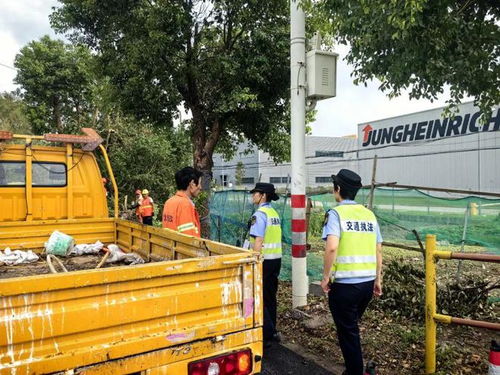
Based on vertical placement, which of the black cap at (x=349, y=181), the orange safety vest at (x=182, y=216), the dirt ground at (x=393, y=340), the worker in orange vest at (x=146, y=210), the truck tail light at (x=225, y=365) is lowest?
the dirt ground at (x=393, y=340)

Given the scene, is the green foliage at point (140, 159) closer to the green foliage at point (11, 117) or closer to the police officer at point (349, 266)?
the police officer at point (349, 266)

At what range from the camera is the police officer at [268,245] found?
4449 millimetres

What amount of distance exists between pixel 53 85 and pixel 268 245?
62.9 ft

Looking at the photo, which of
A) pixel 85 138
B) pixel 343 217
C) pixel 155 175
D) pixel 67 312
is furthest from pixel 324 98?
pixel 155 175

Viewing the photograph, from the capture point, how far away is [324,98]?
5.39 metres

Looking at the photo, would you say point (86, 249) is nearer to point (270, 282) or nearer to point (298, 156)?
point (270, 282)

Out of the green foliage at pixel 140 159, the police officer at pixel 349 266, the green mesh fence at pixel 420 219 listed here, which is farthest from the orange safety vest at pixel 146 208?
the police officer at pixel 349 266

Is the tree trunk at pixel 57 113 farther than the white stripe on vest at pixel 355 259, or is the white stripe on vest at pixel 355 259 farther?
the tree trunk at pixel 57 113

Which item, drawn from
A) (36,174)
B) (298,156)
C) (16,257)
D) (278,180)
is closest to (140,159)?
(36,174)

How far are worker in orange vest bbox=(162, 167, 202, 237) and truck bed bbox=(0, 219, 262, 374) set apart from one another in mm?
1182

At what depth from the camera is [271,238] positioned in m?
4.57

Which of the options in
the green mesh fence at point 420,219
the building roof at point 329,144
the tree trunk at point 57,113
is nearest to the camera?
the green mesh fence at point 420,219

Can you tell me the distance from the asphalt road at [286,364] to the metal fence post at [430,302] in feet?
2.75

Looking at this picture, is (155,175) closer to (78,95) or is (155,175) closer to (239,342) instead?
(78,95)
